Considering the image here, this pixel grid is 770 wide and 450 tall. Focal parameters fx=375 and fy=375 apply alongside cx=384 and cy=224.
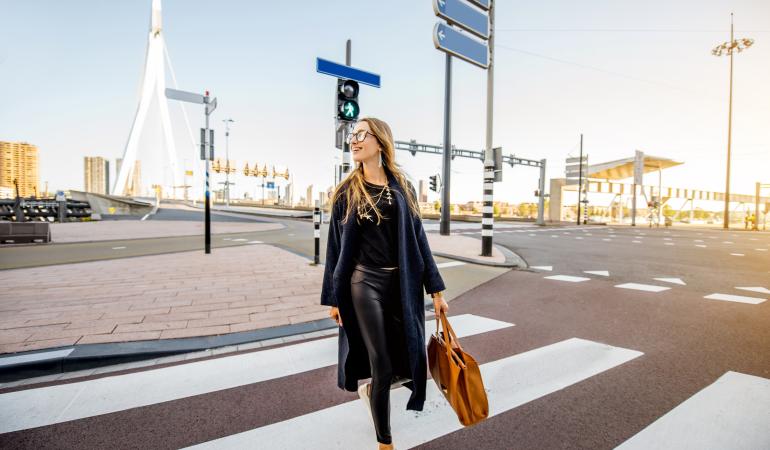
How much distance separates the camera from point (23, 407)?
241 cm

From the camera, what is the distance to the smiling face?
2035 mm

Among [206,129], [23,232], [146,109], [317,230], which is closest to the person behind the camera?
[317,230]

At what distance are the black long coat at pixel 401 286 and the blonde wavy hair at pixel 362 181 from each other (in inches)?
1.4

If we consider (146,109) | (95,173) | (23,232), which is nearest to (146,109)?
(146,109)

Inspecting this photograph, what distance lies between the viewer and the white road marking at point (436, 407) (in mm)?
2139

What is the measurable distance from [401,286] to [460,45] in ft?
25.8

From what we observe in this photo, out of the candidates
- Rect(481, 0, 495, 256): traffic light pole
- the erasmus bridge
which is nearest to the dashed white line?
Rect(481, 0, 495, 256): traffic light pole

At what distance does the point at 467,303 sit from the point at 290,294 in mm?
2503

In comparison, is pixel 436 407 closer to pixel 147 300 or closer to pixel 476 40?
pixel 147 300

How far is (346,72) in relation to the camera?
20.0 feet

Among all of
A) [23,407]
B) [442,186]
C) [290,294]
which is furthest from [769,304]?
[442,186]

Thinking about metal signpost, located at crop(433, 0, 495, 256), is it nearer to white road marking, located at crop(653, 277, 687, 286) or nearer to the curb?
white road marking, located at crop(653, 277, 687, 286)

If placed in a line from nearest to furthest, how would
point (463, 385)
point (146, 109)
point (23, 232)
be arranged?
point (463, 385), point (23, 232), point (146, 109)

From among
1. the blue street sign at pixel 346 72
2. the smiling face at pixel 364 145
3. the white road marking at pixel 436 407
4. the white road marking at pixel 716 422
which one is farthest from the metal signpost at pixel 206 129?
the white road marking at pixel 716 422
